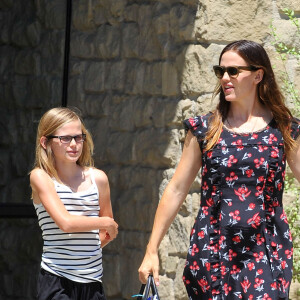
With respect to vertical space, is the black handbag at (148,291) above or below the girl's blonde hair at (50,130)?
below

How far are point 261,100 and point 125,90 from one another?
7.15ft

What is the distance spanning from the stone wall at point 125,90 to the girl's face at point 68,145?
3.90 ft

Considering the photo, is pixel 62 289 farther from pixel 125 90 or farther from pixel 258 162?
pixel 125 90

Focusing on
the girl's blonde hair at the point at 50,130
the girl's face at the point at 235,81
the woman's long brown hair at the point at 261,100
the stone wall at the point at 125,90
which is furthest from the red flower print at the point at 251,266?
the stone wall at the point at 125,90

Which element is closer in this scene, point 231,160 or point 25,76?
point 231,160

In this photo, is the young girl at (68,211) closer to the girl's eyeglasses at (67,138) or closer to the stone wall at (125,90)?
the girl's eyeglasses at (67,138)

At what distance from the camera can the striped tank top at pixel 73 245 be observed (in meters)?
4.42

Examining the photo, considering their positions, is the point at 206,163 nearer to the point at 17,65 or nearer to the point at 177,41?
the point at 177,41

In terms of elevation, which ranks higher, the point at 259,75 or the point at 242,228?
the point at 259,75

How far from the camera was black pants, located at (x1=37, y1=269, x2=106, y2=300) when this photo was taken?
4379 mm

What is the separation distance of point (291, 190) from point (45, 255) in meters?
1.65

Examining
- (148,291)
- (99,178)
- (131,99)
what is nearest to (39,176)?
(99,178)

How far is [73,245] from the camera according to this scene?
175 inches

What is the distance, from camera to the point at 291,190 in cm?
548
